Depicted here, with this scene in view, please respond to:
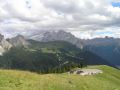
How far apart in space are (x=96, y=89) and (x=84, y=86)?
194 cm

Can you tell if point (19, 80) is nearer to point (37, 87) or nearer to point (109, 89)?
point (37, 87)

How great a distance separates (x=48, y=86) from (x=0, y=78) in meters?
6.15

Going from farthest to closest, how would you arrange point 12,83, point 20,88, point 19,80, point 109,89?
point 109,89, point 19,80, point 12,83, point 20,88

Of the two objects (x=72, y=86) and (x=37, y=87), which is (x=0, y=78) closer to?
(x=37, y=87)

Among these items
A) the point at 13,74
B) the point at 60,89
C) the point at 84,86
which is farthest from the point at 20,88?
the point at 84,86

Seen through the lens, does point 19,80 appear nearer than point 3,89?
No

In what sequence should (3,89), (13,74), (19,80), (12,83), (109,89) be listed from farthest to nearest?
(109,89), (13,74), (19,80), (12,83), (3,89)

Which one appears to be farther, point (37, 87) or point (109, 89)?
point (109, 89)

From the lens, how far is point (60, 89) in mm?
34406

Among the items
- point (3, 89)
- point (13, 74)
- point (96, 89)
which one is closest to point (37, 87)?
point (3, 89)

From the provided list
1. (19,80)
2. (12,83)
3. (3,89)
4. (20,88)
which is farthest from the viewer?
(19,80)

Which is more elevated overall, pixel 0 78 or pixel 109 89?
pixel 0 78

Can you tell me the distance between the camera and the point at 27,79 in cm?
3784

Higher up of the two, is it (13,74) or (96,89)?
(13,74)
